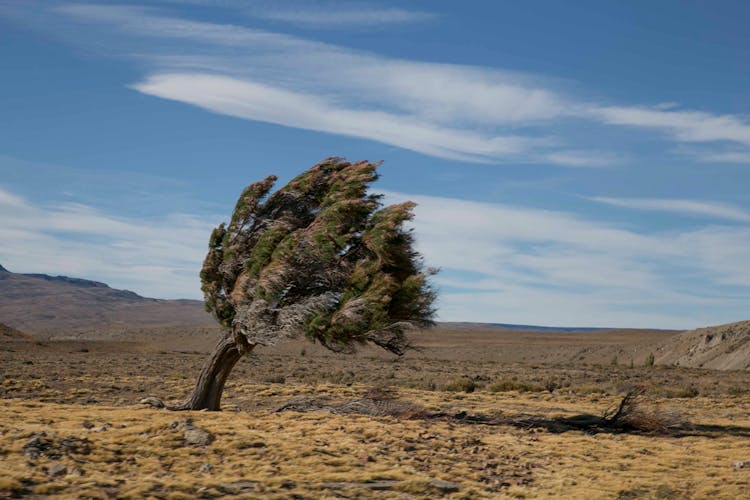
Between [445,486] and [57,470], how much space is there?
5.74 meters

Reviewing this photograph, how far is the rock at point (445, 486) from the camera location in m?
11.3

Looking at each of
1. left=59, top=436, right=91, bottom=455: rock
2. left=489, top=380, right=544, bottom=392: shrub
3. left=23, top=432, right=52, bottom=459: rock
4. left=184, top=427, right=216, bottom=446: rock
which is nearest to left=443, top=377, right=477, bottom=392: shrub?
left=489, top=380, right=544, bottom=392: shrub

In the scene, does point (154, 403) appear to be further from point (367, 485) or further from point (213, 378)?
point (367, 485)

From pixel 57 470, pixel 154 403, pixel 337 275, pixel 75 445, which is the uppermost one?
pixel 337 275

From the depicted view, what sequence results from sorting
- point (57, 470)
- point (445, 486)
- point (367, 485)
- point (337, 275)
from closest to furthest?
point (57, 470) → point (367, 485) → point (445, 486) → point (337, 275)

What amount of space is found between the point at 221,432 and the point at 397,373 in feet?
98.4

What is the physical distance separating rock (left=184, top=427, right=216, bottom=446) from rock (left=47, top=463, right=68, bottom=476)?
2.51 m

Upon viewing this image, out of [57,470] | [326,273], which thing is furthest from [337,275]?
[57,470]

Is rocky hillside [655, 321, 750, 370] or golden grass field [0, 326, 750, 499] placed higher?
rocky hillside [655, 321, 750, 370]

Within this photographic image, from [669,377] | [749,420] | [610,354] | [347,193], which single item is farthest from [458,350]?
[347,193]

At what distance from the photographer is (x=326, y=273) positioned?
706 inches

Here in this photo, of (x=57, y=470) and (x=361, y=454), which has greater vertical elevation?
(x=361, y=454)

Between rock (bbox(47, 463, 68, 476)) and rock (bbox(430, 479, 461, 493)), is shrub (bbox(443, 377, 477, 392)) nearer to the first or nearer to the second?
rock (bbox(430, 479, 461, 493))

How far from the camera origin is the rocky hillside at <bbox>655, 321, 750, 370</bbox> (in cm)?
6153
